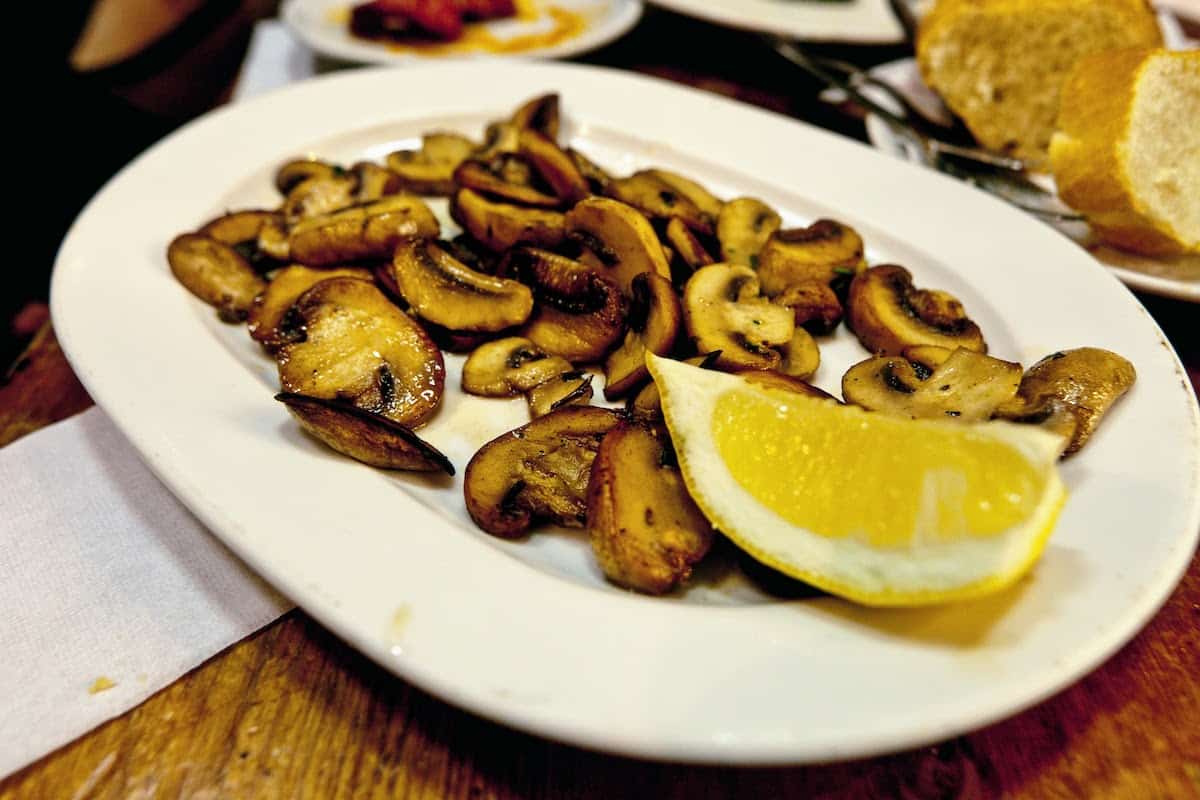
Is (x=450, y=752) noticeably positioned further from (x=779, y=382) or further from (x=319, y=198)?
(x=319, y=198)

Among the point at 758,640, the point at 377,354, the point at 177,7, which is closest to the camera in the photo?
the point at 758,640

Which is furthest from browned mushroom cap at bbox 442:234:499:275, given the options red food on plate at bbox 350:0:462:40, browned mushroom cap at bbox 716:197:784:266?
red food on plate at bbox 350:0:462:40

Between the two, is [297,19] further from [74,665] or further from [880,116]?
[74,665]

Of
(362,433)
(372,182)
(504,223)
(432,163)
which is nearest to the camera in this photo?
(362,433)

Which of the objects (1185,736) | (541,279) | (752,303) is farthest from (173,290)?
(1185,736)

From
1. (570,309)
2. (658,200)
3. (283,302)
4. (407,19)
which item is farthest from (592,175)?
(407,19)

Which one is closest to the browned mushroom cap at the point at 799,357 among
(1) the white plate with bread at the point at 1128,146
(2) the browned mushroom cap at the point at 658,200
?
(2) the browned mushroom cap at the point at 658,200

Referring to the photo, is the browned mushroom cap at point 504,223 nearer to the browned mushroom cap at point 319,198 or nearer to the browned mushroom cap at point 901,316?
the browned mushroom cap at point 319,198
